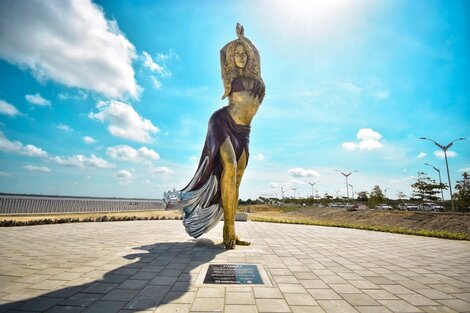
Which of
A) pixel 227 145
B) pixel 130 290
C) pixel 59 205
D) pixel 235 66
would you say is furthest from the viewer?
pixel 59 205

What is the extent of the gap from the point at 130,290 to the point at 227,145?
12.3 feet

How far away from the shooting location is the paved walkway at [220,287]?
9.62ft

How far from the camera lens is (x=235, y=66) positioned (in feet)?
22.1

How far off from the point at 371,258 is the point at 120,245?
19.7 feet

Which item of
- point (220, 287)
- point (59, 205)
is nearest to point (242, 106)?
point (220, 287)

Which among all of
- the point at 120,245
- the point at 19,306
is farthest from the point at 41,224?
the point at 19,306

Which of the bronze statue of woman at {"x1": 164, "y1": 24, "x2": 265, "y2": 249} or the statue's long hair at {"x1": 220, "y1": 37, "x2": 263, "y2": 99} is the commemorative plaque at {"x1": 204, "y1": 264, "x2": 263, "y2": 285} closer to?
the bronze statue of woman at {"x1": 164, "y1": 24, "x2": 265, "y2": 249}

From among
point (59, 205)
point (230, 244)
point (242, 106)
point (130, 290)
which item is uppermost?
point (242, 106)

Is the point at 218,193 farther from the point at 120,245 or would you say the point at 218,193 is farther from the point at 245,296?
the point at 245,296

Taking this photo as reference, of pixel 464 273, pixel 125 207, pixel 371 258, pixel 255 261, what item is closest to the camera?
pixel 464 273

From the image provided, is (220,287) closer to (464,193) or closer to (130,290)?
(130,290)

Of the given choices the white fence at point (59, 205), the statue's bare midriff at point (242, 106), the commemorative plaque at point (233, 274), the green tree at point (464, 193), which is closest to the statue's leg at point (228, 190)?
the statue's bare midriff at point (242, 106)

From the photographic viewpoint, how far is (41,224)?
1169 cm

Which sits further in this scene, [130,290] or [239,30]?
[239,30]
